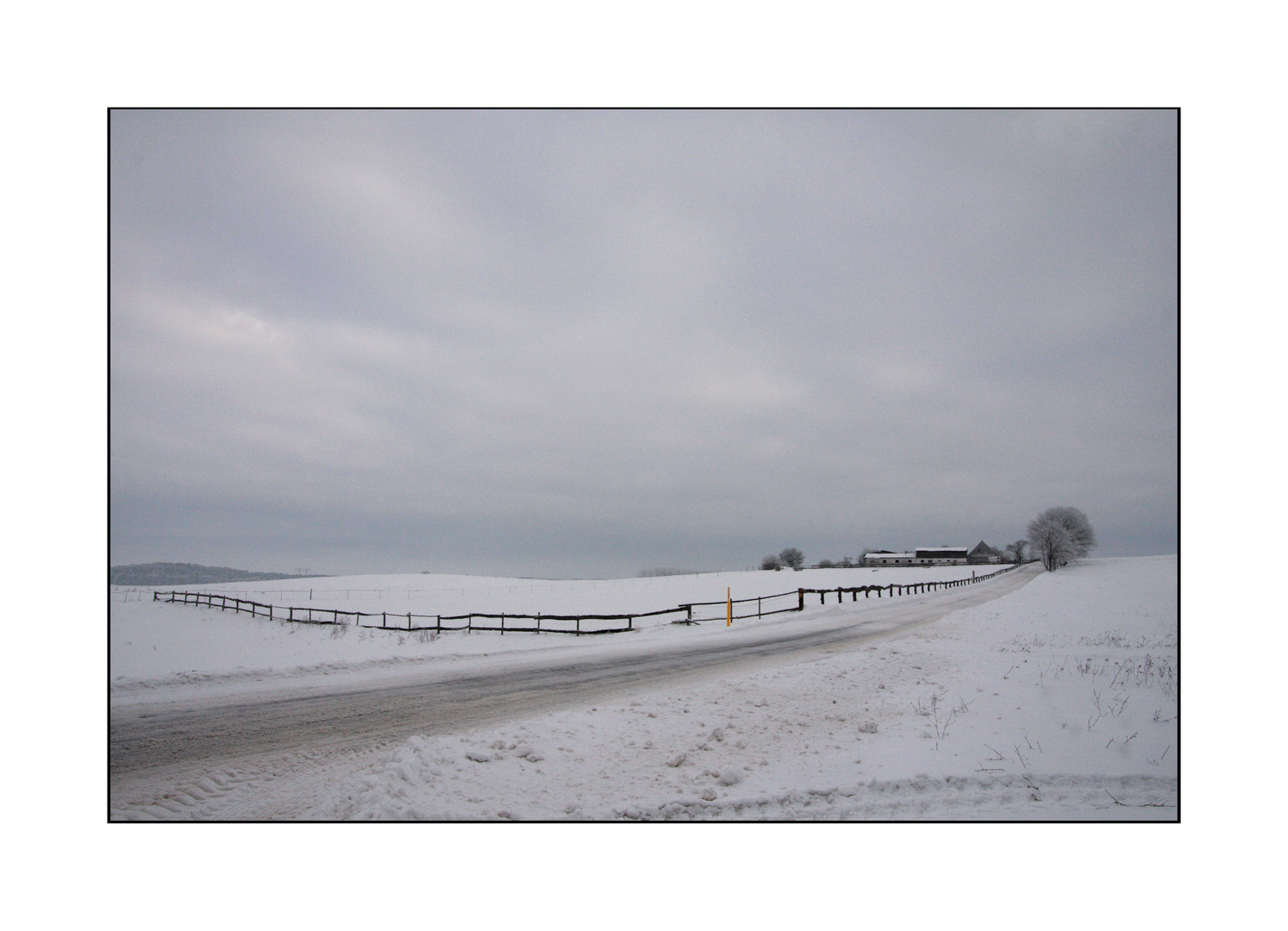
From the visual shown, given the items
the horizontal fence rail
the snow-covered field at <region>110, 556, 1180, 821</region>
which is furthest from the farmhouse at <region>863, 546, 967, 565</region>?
the snow-covered field at <region>110, 556, 1180, 821</region>

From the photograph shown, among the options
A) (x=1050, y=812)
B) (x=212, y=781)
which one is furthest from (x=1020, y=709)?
(x=212, y=781)

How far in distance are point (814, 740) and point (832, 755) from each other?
52 cm

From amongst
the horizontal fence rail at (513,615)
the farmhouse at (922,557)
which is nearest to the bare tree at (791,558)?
the farmhouse at (922,557)

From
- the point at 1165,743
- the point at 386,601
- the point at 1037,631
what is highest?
the point at 1165,743

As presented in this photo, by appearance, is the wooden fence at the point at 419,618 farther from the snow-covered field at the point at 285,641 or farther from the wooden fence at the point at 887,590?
the wooden fence at the point at 887,590

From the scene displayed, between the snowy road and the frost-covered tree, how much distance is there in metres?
39.2

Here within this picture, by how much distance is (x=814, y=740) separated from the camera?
761 centimetres

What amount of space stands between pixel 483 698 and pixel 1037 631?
14054 millimetres

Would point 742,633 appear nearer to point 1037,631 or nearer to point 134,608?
point 1037,631

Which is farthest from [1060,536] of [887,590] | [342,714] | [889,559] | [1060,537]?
[889,559]

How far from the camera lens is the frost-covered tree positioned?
44906 mm

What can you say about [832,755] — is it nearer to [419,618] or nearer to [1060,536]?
[419,618]

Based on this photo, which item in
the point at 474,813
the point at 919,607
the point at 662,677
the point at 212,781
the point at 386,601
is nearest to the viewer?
the point at 474,813

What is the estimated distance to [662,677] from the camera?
37.6 feet
